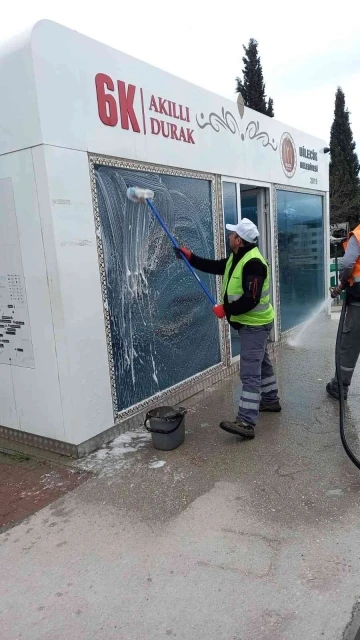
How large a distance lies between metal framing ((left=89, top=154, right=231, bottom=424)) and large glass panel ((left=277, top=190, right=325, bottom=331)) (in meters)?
1.82

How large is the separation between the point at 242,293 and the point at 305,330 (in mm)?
4382

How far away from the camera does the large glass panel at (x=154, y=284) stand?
411 cm

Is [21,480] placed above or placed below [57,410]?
below

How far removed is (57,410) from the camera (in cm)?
385

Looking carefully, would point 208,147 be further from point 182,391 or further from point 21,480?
point 21,480

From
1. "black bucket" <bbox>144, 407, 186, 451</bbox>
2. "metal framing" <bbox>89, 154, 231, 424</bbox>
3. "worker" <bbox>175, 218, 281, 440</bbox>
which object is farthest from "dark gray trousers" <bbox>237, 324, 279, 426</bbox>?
"metal framing" <bbox>89, 154, 231, 424</bbox>

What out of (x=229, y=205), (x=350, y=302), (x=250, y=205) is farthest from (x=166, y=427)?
(x=250, y=205)

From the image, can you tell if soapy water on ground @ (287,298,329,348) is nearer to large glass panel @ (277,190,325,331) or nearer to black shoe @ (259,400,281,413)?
large glass panel @ (277,190,325,331)

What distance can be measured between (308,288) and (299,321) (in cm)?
65

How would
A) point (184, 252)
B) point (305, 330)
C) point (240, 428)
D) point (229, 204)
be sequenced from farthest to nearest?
point (305, 330) < point (229, 204) < point (184, 252) < point (240, 428)

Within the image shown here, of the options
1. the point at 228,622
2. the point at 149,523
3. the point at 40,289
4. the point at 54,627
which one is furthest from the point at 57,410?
the point at 228,622

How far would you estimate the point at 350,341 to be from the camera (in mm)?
4570

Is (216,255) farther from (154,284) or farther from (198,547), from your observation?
(198,547)

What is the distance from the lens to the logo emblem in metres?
7.16
